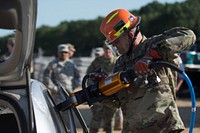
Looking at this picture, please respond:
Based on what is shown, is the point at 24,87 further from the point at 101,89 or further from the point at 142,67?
the point at 142,67

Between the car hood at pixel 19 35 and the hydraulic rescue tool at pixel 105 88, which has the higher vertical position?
the car hood at pixel 19 35

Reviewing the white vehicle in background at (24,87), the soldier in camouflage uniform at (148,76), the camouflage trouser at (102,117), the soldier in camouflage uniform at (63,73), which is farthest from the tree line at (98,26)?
the white vehicle in background at (24,87)

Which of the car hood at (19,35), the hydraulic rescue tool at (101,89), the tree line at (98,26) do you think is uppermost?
the tree line at (98,26)

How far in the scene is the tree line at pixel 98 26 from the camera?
45.9 m

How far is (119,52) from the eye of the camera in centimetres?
443

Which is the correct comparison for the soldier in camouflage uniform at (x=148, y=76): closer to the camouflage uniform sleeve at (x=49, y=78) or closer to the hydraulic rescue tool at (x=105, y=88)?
the hydraulic rescue tool at (x=105, y=88)

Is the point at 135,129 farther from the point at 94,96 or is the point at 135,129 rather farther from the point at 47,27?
the point at 47,27

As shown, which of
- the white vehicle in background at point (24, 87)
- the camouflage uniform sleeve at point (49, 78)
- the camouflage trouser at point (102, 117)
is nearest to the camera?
the white vehicle in background at point (24, 87)

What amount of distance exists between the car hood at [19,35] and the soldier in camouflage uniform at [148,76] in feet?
2.59

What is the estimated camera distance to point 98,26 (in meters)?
81.4

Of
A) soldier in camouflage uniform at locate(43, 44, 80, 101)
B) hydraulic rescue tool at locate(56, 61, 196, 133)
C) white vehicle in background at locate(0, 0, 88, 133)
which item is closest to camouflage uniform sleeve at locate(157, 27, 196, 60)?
hydraulic rescue tool at locate(56, 61, 196, 133)

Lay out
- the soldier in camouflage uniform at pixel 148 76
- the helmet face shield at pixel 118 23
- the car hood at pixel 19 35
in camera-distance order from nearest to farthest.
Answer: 1. the car hood at pixel 19 35
2. the soldier in camouflage uniform at pixel 148 76
3. the helmet face shield at pixel 118 23

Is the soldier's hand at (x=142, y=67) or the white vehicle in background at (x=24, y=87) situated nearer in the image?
the white vehicle in background at (x=24, y=87)

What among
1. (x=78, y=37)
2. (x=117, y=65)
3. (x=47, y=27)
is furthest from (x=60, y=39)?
(x=117, y=65)
